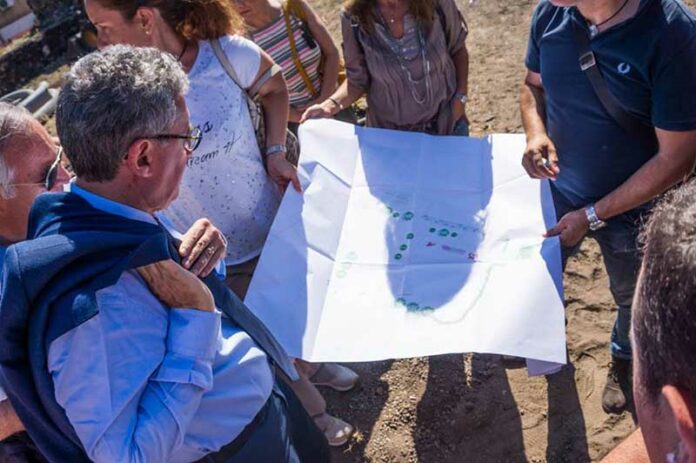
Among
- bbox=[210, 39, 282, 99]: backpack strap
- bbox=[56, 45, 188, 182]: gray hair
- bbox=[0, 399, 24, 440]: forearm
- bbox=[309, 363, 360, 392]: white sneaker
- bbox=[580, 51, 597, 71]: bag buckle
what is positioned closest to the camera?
bbox=[56, 45, 188, 182]: gray hair

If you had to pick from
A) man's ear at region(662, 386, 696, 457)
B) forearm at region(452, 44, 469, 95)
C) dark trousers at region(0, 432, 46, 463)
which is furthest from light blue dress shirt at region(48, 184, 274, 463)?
forearm at region(452, 44, 469, 95)

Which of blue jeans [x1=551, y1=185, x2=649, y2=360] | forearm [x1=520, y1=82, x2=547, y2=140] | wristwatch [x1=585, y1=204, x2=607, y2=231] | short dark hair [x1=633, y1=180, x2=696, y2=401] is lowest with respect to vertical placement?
blue jeans [x1=551, y1=185, x2=649, y2=360]

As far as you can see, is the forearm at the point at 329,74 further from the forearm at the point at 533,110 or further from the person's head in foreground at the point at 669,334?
the person's head in foreground at the point at 669,334

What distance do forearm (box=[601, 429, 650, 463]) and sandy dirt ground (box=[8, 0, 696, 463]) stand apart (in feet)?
5.01

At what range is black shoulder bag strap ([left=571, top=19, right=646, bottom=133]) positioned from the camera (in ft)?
6.79

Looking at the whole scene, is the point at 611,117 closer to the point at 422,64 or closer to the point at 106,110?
the point at 422,64

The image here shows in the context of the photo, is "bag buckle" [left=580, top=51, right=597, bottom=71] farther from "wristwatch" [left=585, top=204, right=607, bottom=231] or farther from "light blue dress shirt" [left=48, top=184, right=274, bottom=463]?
"light blue dress shirt" [left=48, top=184, right=274, bottom=463]

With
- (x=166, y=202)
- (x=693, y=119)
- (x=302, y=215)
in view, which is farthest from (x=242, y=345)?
(x=693, y=119)

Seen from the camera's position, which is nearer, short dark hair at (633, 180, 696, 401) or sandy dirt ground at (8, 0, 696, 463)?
short dark hair at (633, 180, 696, 401)

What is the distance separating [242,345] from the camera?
5.93ft

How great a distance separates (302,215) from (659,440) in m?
1.56

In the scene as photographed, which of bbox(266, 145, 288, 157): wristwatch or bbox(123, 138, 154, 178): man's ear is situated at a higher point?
bbox(123, 138, 154, 178): man's ear

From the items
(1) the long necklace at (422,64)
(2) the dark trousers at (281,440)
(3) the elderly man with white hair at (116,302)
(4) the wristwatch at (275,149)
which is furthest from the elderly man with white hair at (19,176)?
(1) the long necklace at (422,64)

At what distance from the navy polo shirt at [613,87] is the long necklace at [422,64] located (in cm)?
46
